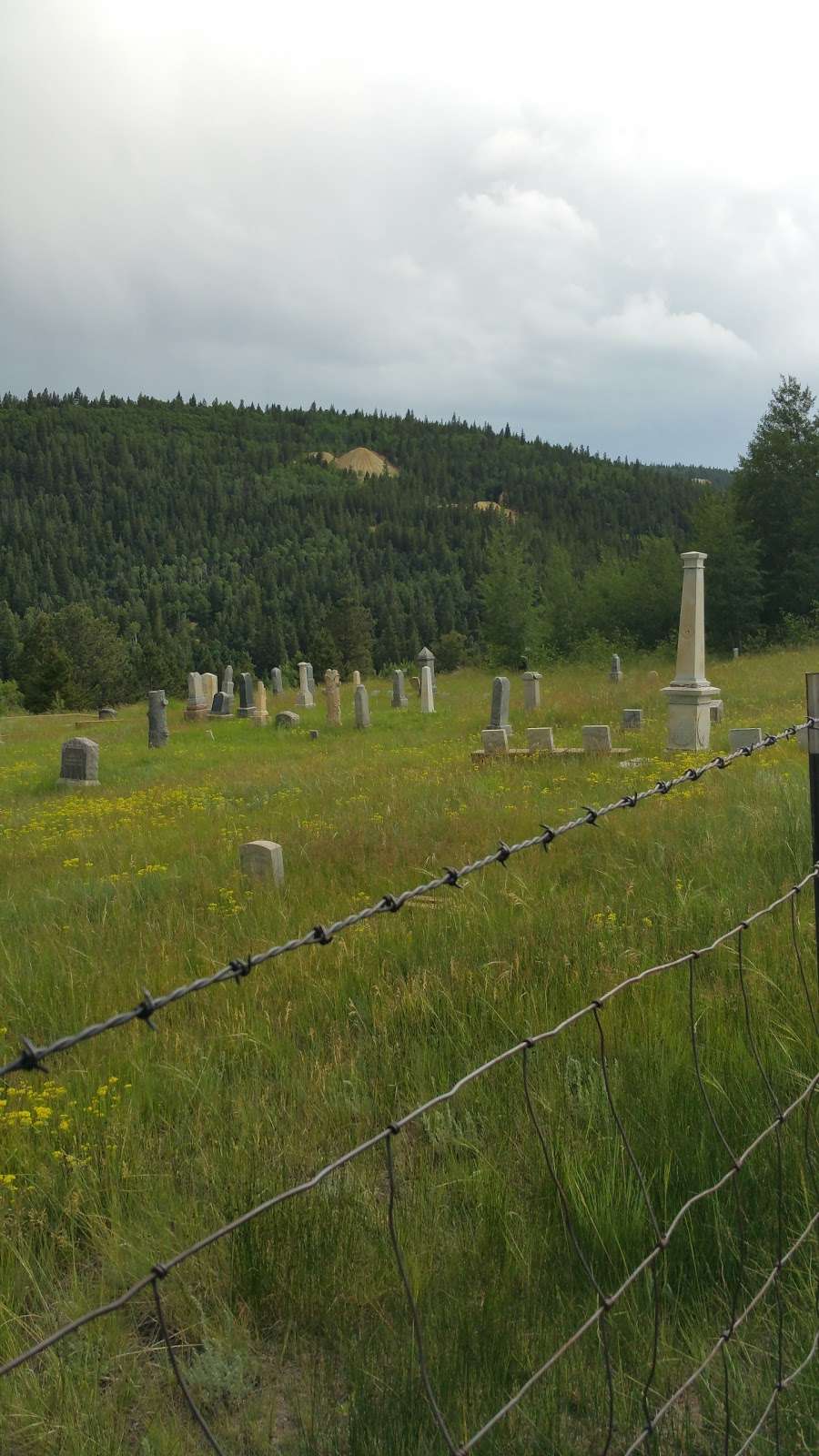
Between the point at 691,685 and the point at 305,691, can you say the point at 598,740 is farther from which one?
the point at 305,691

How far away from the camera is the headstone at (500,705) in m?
18.1

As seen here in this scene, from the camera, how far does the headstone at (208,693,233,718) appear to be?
29.5 m

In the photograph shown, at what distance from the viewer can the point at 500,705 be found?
59.7 feet

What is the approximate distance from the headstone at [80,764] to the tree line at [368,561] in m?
27.7

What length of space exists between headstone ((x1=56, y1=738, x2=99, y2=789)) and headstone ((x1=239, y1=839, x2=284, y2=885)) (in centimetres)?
870

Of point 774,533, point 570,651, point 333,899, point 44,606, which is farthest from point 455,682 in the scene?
point 44,606

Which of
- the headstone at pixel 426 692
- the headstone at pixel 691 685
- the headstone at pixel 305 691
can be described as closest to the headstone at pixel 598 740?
the headstone at pixel 691 685

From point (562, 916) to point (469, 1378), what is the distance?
316cm

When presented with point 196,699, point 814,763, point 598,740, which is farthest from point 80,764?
point 196,699

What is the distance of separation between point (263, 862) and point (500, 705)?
11.2m

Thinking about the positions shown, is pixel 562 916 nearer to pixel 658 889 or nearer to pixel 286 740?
pixel 658 889

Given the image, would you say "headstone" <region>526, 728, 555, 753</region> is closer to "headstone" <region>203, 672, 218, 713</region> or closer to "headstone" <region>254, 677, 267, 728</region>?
"headstone" <region>254, 677, 267, 728</region>

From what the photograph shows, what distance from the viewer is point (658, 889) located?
18.1 ft

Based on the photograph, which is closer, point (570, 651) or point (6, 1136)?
point (6, 1136)
